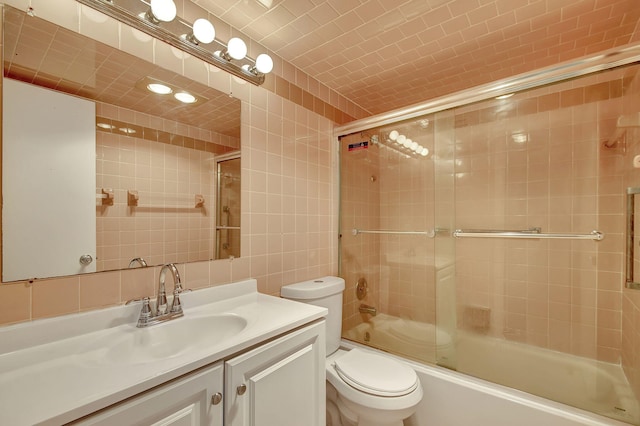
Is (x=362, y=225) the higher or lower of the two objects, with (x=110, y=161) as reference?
lower

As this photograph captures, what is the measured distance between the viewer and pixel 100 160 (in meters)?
0.98

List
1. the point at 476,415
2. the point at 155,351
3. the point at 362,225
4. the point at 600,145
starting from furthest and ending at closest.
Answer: the point at 362,225 → the point at 600,145 → the point at 476,415 → the point at 155,351

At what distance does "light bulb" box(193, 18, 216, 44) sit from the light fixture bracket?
6 centimetres

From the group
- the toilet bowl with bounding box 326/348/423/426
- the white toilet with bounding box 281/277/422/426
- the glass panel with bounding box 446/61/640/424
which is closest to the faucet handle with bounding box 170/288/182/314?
the white toilet with bounding box 281/277/422/426

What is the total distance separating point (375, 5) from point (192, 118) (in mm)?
1029

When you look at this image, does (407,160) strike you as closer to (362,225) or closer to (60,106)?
(362,225)

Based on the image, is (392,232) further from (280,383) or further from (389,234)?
(280,383)

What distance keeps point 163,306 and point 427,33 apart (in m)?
1.86

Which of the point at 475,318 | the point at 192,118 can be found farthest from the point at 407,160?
the point at 192,118

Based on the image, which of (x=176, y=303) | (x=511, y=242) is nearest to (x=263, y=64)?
(x=176, y=303)

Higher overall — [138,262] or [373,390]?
[138,262]

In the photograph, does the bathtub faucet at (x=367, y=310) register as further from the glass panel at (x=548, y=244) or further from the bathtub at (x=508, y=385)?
the glass panel at (x=548, y=244)

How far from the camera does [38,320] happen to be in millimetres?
831

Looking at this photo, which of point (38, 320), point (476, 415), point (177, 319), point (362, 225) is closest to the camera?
point (38, 320)
